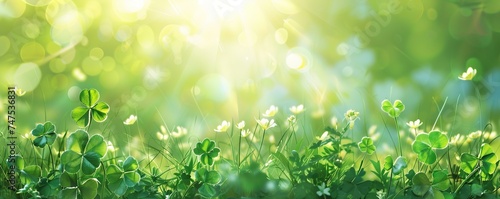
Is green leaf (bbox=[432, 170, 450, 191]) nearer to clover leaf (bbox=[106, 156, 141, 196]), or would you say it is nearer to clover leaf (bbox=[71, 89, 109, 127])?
clover leaf (bbox=[106, 156, 141, 196])

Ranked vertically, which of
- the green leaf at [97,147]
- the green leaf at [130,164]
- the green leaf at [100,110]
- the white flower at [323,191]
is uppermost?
the green leaf at [100,110]

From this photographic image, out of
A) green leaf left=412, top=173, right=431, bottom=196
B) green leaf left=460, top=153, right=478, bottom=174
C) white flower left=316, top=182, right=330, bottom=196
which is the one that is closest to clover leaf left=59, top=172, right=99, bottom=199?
white flower left=316, top=182, right=330, bottom=196

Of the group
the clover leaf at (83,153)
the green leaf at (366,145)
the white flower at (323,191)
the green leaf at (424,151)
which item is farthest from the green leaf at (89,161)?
the green leaf at (424,151)

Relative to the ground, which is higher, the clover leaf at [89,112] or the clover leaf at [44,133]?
the clover leaf at [89,112]

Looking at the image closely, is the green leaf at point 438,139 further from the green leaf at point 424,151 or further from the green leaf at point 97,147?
the green leaf at point 97,147

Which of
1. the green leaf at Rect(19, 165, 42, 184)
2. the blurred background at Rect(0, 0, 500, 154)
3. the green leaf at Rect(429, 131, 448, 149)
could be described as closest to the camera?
the green leaf at Rect(429, 131, 448, 149)

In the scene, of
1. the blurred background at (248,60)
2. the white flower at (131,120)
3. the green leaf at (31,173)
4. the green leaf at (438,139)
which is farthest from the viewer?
the blurred background at (248,60)

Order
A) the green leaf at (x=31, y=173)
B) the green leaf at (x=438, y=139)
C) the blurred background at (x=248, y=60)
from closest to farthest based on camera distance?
the green leaf at (x=438, y=139) → the green leaf at (x=31, y=173) → the blurred background at (x=248, y=60)

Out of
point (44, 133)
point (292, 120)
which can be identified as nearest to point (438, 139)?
point (292, 120)
